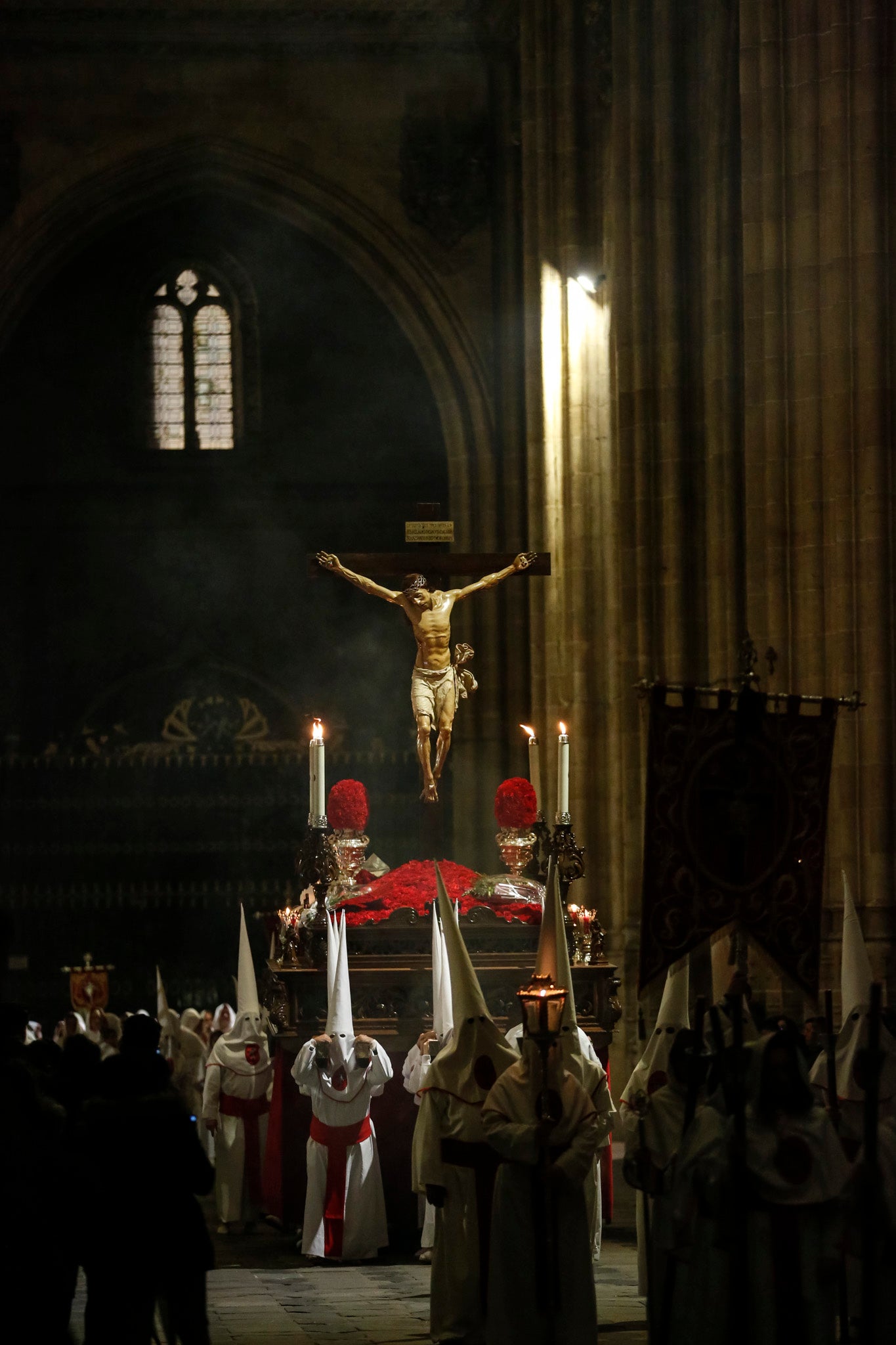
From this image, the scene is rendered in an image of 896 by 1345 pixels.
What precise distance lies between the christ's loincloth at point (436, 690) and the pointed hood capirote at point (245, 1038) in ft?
6.39

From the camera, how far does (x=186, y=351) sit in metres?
24.2

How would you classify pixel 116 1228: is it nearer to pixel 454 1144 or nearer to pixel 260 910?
pixel 454 1144

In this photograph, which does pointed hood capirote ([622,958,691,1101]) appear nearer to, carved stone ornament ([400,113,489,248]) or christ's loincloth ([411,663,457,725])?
christ's loincloth ([411,663,457,725])

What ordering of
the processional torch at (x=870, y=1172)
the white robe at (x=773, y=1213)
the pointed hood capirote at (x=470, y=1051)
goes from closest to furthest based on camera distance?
the processional torch at (x=870, y=1172), the white robe at (x=773, y=1213), the pointed hood capirote at (x=470, y=1051)

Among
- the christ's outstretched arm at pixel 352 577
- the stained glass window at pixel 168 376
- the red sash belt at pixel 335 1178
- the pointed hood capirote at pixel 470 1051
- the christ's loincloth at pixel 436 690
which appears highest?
the stained glass window at pixel 168 376

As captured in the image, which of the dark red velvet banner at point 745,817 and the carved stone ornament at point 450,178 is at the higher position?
the carved stone ornament at point 450,178

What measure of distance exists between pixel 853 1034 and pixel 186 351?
56.8 feet

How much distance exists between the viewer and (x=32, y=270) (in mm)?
22672

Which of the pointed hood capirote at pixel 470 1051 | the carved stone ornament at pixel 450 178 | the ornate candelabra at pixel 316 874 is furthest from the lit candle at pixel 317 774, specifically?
the carved stone ornament at pixel 450 178

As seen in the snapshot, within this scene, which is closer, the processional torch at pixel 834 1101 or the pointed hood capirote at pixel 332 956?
the processional torch at pixel 834 1101

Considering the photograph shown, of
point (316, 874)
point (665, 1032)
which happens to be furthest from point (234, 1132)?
point (665, 1032)

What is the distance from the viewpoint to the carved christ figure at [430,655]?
13.3 m

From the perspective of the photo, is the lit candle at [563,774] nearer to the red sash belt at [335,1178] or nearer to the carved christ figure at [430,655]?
the carved christ figure at [430,655]

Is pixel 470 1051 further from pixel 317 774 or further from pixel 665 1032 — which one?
pixel 317 774
